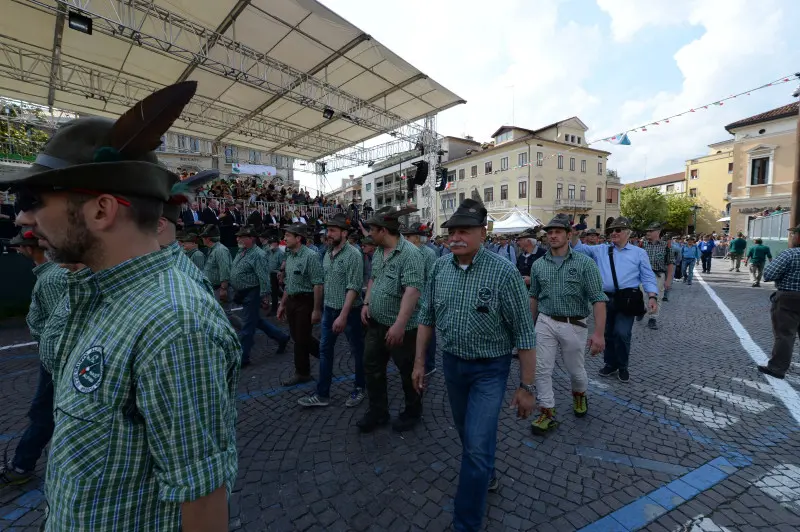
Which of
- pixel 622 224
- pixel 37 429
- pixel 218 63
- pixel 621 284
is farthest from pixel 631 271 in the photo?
pixel 218 63

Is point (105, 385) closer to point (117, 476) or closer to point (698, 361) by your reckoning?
point (117, 476)

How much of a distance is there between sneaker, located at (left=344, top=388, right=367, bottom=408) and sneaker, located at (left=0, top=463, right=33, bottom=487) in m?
2.74

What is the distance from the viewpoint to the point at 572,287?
362cm

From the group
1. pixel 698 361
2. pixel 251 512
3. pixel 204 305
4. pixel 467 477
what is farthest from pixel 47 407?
pixel 698 361

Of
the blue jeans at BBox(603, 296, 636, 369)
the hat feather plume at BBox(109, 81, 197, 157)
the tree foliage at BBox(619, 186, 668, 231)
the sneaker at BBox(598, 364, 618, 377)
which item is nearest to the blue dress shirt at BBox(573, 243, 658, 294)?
the blue jeans at BBox(603, 296, 636, 369)

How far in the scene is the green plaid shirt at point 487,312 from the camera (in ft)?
8.05

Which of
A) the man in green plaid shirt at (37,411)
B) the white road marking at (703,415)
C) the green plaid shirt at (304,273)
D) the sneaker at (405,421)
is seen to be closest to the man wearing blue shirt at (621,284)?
the white road marking at (703,415)

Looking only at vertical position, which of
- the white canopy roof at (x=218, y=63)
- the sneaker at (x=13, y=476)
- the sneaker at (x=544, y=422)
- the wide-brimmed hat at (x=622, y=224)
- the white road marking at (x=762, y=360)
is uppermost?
the white canopy roof at (x=218, y=63)

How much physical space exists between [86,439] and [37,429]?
9.75ft

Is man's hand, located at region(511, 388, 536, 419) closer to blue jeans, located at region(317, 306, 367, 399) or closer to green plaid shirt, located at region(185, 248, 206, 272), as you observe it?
blue jeans, located at region(317, 306, 367, 399)

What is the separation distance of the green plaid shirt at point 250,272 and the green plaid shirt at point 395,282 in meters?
2.65

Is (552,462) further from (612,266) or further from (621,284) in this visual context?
(612,266)

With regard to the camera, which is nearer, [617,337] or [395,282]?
[395,282]

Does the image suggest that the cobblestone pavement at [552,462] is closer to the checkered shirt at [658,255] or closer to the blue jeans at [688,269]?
the checkered shirt at [658,255]
